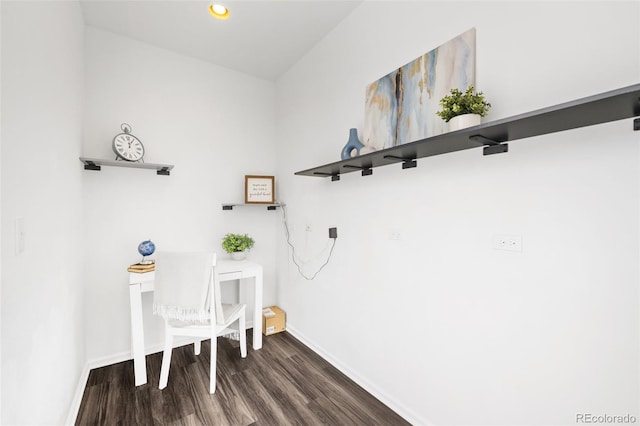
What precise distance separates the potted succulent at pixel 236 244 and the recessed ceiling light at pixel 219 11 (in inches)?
73.6

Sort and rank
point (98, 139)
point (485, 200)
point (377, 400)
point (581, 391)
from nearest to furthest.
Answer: point (581, 391)
point (485, 200)
point (377, 400)
point (98, 139)

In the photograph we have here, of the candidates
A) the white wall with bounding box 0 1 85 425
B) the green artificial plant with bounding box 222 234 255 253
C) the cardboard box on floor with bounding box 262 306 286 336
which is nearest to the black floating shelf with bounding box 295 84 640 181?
the white wall with bounding box 0 1 85 425

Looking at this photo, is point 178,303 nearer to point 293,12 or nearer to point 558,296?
point 558,296

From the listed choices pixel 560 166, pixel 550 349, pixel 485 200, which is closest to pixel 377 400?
pixel 550 349

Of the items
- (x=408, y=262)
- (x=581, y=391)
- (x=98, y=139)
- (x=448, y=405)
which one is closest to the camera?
(x=581, y=391)

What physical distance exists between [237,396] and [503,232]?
1.95 metres

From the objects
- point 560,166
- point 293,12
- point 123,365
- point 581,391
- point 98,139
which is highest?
point 293,12

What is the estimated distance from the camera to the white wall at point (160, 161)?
7.67 ft

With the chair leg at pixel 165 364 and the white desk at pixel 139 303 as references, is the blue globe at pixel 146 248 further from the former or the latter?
the chair leg at pixel 165 364

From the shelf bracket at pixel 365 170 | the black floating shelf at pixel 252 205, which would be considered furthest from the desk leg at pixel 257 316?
the shelf bracket at pixel 365 170

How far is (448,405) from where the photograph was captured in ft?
5.03

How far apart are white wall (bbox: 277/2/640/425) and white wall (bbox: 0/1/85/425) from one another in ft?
5.67

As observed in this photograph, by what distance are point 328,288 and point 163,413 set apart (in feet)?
4.56

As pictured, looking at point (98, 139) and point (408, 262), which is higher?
point (98, 139)
